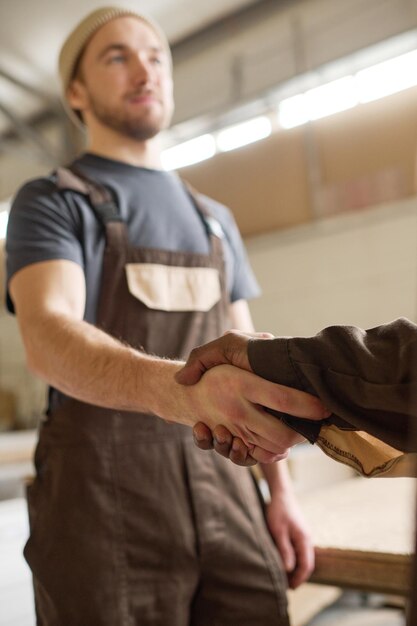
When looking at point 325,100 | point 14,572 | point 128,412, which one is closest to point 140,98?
point 128,412

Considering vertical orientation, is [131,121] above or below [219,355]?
above

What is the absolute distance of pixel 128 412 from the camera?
947 mm

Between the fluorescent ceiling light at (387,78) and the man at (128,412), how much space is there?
1761 mm

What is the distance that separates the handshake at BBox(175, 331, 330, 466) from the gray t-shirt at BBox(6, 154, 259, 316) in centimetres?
39

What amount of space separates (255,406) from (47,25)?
10.8 ft

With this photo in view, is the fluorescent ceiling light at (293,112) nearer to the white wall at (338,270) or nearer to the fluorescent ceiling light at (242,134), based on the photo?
the fluorescent ceiling light at (242,134)


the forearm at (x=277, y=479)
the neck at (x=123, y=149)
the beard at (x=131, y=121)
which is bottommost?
the forearm at (x=277, y=479)

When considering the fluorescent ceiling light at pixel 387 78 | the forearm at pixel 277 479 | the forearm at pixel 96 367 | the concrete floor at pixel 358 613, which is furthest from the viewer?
the fluorescent ceiling light at pixel 387 78

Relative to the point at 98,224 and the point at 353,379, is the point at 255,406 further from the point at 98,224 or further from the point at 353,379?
the point at 98,224

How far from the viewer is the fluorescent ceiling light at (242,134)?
3.32 metres

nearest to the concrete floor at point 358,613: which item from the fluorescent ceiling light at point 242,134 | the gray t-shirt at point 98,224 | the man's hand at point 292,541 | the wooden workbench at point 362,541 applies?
the wooden workbench at point 362,541

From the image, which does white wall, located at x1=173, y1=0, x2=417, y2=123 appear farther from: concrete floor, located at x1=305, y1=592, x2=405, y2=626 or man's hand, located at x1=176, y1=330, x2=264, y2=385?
man's hand, located at x1=176, y1=330, x2=264, y2=385

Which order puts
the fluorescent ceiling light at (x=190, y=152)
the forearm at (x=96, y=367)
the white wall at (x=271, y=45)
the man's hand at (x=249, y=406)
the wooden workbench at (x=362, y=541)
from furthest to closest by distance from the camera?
the fluorescent ceiling light at (x=190, y=152)
the white wall at (x=271, y=45)
the wooden workbench at (x=362, y=541)
the forearm at (x=96, y=367)
the man's hand at (x=249, y=406)

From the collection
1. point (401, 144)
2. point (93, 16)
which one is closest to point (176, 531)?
point (93, 16)
